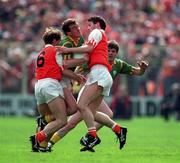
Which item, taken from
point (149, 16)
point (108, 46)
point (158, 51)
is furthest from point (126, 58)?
point (108, 46)

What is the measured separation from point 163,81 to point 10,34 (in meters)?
6.16

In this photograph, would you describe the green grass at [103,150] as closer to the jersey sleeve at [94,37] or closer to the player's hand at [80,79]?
the player's hand at [80,79]

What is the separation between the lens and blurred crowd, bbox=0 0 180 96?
3450 cm

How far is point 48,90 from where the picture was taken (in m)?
15.3

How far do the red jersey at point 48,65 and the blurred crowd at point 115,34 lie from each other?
60.1ft

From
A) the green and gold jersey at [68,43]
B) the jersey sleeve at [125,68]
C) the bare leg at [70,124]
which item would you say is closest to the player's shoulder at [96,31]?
the green and gold jersey at [68,43]

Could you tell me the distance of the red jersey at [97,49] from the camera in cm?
1569

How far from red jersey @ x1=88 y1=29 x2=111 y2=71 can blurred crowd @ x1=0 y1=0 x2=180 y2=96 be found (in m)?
18.0

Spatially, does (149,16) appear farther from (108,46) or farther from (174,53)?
(108,46)

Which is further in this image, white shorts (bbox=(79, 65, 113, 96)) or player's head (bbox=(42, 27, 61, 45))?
white shorts (bbox=(79, 65, 113, 96))

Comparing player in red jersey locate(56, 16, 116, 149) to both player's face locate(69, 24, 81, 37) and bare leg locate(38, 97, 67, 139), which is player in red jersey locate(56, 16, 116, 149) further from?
bare leg locate(38, 97, 67, 139)

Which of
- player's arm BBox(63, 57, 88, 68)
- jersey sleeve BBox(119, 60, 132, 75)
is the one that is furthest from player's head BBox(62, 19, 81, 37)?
jersey sleeve BBox(119, 60, 132, 75)

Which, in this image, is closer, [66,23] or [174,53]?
[66,23]

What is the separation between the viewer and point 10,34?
35344 mm
